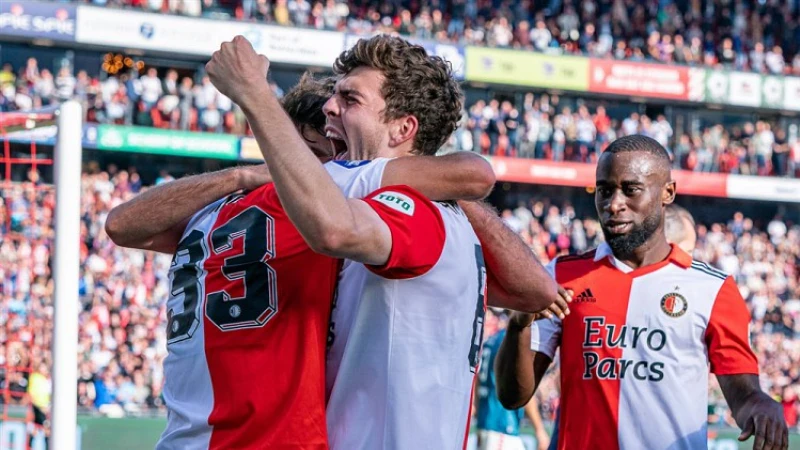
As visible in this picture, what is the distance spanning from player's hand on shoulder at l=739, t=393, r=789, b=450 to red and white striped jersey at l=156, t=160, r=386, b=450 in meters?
1.66

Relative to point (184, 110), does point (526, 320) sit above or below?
below

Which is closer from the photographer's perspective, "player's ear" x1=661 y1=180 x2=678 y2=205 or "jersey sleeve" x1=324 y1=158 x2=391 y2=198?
"jersey sleeve" x1=324 y1=158 x2=391 y2=198

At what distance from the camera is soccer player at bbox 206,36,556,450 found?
2.53m

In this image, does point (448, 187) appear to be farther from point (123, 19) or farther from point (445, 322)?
point (123, 19)

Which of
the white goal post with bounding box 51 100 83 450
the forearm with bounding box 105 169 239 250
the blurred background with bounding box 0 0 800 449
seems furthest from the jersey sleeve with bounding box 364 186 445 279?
the blurred background with bounding box 0 0 800 449

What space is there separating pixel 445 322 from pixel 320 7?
28.2m

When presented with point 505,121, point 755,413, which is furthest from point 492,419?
point 505,121

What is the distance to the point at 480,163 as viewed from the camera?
9.78 ft

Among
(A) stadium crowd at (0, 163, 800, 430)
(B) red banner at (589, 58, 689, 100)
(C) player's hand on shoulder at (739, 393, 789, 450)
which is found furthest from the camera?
(B) red banner at (589, 58, 689, 100)

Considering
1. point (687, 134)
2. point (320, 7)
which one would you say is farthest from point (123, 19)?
point (687, 134)

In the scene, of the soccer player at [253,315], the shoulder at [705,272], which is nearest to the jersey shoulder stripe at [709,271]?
the shoulder at [705,272]

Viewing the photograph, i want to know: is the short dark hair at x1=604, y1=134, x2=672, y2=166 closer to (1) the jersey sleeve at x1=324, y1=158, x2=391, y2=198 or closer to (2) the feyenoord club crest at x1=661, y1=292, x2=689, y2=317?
(2) the feyenoord club crest at x1=661, y1=292, x2=689, y2=317

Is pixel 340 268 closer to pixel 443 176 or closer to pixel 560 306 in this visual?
pixel 443 176

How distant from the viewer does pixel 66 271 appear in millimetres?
5543
